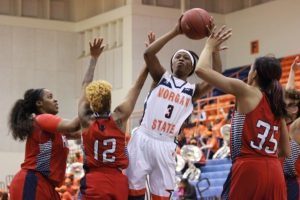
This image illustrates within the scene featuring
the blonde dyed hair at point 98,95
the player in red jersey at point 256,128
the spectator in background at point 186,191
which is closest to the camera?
the player in red jersey at point 256,128

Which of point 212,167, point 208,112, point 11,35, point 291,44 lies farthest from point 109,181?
point 11,35

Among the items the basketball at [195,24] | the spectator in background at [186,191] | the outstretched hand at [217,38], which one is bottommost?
the spectator in background at [186,191]

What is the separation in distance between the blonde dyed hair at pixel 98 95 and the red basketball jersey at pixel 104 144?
145 millimetres

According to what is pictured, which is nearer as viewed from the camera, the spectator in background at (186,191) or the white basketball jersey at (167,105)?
the white basketball jersey at (167,105)

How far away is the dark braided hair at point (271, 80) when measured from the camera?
6.68 meters

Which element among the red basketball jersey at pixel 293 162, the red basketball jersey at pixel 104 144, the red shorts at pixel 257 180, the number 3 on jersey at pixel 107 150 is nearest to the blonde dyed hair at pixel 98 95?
the red basketball jersey at pixel 104 144

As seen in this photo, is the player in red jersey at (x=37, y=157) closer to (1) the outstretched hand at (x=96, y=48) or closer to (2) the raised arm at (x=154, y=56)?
(1) the outstretched hand at (x=96, y=48)

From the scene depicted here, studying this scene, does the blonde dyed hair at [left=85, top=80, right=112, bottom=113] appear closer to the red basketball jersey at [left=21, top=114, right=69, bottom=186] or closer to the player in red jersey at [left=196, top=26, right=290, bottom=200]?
the red basketball jersey at [left=21, top=114, right=69, bottom=186]

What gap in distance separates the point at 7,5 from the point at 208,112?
22.8ft

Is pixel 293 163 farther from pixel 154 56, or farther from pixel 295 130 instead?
pixel 154 56

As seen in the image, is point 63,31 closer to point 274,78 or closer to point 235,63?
point 235,63

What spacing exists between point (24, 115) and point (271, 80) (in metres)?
2.48

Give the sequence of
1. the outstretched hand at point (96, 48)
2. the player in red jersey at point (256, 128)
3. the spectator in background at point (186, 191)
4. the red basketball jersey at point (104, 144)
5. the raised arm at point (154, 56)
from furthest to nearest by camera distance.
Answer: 1. the spectator in background at point (186, 191)
2. the outstretched hand at point (96, 48)
3. the raised arm at point (154, 56)
4. the red basketball jersey at point (104, 144)
5. the player in red jersey at point (256, 128)

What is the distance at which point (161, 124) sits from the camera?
805cm
